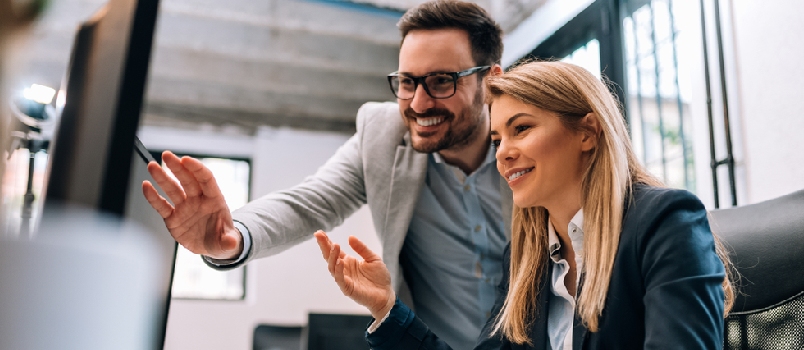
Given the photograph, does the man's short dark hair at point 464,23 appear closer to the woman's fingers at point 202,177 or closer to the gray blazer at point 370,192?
the gray blazer at point 370,192

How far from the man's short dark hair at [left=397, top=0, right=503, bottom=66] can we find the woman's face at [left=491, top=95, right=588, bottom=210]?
555 mm

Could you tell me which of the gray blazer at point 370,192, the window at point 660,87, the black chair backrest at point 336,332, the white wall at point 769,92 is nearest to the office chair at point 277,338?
the black chair backrest at point 336,332

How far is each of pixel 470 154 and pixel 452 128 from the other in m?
0.14

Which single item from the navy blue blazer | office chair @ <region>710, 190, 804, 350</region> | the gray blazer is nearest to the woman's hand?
the gray blazer

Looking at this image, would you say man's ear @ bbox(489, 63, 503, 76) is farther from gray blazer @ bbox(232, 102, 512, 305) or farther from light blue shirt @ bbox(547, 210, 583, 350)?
light blue shirt @ bbox(547, 210, 583, 350)

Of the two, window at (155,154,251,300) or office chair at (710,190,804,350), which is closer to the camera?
office chair at (710,190,804,350)

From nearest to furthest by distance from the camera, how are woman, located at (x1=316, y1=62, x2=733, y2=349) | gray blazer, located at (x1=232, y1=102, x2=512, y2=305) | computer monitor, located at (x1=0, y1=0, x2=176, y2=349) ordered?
computer monitor, located at (x1=0, y1=0, x2=176, y2=349), woman, located at (x1=316, y1=62, x2=733, y2=349), gray blazer, located at (x1=232, y1=102, x2=512, y2=305)

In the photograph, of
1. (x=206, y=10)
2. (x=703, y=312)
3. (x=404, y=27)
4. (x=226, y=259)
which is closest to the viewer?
(x=703, y=312)

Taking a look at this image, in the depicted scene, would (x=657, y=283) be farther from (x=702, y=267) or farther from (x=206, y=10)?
(x=206, y=10)

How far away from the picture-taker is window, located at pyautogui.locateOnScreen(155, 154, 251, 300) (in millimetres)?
6992

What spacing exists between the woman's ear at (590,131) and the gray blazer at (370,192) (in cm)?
42

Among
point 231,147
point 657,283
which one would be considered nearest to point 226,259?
point 657,283

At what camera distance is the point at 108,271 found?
0.76ft

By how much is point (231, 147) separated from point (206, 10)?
3.10m
